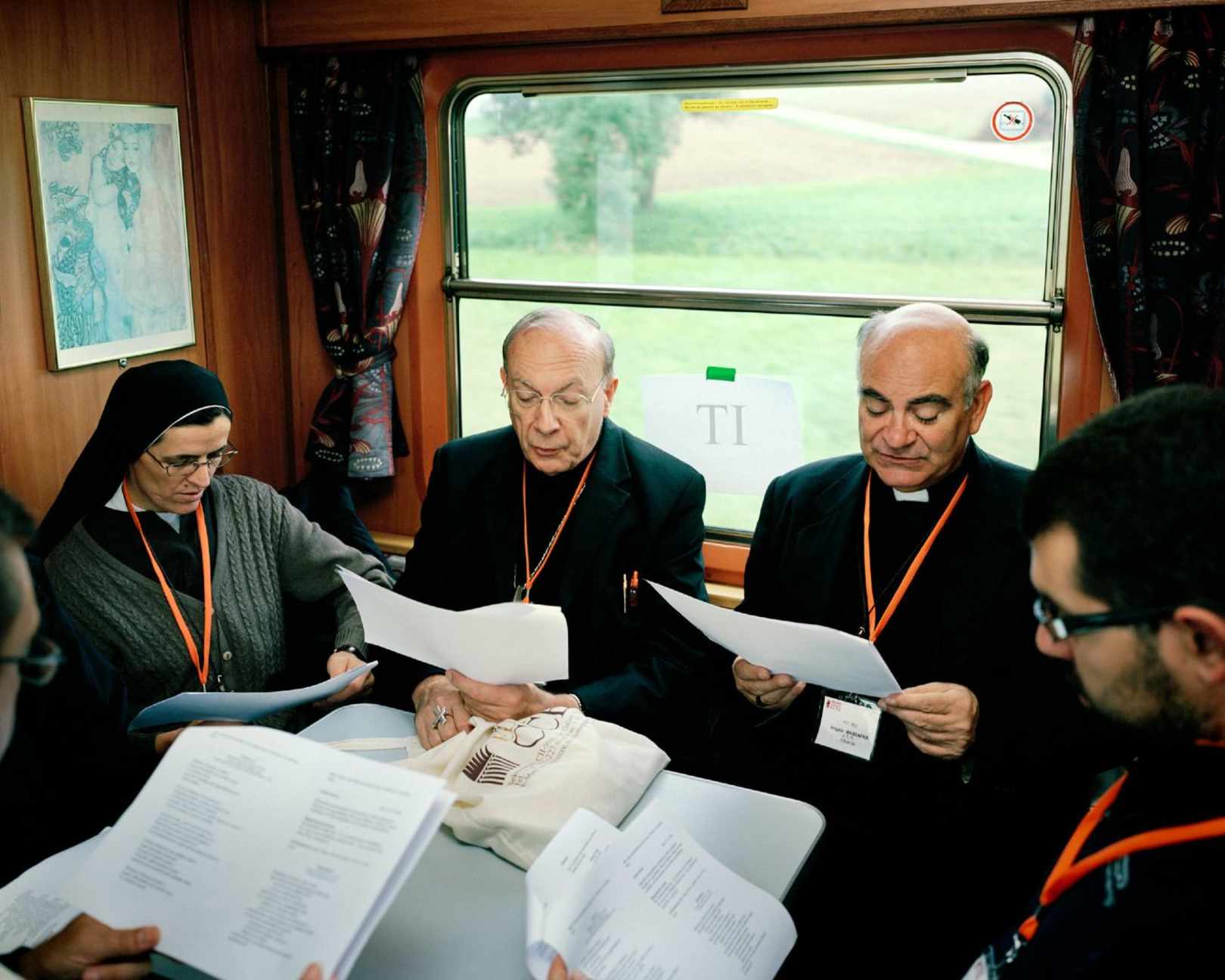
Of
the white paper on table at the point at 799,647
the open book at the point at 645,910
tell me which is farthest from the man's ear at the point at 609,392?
the open book at the point at 645,910

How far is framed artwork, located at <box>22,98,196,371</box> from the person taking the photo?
10.8 feet

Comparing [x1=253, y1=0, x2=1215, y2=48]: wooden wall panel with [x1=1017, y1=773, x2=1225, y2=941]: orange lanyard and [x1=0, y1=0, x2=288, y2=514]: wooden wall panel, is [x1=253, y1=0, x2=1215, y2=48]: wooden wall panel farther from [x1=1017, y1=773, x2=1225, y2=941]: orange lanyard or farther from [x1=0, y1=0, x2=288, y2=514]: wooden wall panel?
[x1=1017, y1=773, x2=1225, y2=941]: orange lanyard

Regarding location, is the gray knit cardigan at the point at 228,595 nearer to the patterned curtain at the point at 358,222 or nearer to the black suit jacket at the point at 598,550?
the black suit jacket at the point at 598,550

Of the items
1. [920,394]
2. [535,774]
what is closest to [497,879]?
[535,774]

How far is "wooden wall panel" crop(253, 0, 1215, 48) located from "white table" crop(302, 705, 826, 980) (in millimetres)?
2227

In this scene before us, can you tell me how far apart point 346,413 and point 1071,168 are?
2.59m

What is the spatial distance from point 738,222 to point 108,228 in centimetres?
328

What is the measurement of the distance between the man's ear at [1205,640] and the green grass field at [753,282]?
5.37ft

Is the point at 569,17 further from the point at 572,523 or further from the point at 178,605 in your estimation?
the point at 178,605

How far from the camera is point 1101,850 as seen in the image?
52.5 inches

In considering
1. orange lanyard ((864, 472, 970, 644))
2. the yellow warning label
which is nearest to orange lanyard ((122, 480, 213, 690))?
orange lanyard ((864, 472, 970, 644))

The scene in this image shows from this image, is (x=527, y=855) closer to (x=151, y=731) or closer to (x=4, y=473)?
(x=151, y=731)

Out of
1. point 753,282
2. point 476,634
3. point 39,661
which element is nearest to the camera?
point 39,661

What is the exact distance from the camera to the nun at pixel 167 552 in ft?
8.92
